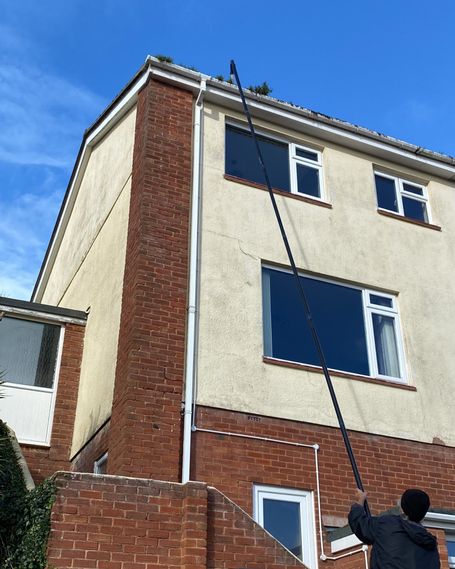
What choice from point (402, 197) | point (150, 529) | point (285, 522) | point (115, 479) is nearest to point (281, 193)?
point (402, 197)

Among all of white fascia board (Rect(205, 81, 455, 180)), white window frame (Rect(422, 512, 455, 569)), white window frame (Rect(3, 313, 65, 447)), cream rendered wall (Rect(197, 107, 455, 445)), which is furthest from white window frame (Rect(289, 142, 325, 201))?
white window frame (Rect(422, 512, 455, 569))

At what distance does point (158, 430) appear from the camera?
28.6 feet

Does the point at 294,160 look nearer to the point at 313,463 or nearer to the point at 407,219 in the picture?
the point at 407,219

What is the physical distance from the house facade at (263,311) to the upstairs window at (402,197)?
0.13 ft

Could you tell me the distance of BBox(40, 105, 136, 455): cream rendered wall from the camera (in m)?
10.5

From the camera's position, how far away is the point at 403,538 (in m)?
5.07

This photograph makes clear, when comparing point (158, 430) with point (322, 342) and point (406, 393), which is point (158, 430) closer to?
point (322, 342)

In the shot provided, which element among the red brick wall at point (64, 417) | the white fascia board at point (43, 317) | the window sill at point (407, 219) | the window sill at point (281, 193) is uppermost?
the window sill at point (407, 219)

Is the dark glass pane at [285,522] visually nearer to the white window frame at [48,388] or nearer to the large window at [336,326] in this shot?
the large window at [336,326]

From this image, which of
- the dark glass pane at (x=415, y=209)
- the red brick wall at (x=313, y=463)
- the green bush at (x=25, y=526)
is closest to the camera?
the green bush at (x=25, y=526)

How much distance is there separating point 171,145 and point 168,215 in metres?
1.28

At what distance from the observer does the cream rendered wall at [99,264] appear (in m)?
10.5

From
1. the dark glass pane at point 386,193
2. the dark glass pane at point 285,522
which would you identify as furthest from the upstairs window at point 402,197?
the dark glass pane at point 285,522

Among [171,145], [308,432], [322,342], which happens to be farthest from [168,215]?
[308,432]
